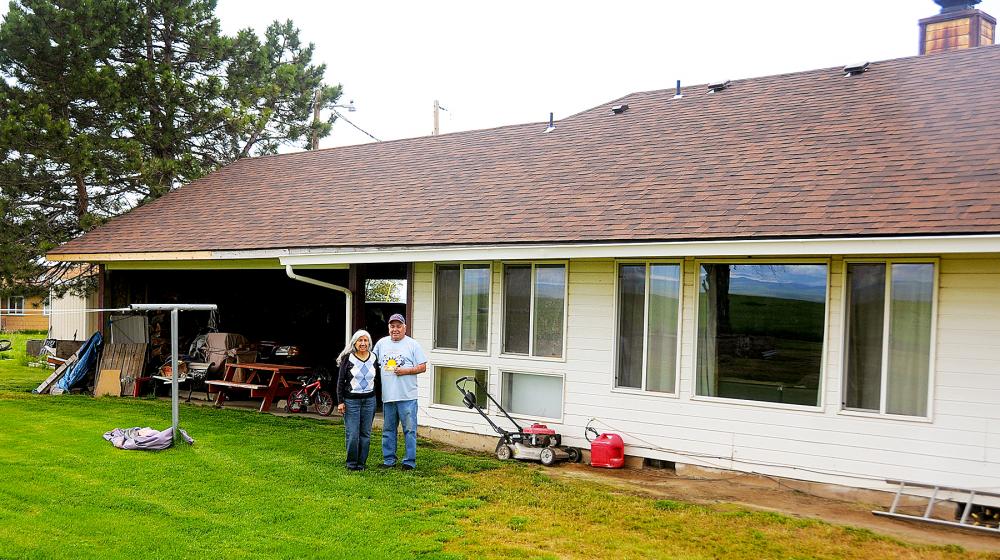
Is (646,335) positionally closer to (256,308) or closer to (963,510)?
(963,510)

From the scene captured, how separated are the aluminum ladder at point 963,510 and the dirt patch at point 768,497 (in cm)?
7

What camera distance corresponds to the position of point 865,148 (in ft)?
33.3

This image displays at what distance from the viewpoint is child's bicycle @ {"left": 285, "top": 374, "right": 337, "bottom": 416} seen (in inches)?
560

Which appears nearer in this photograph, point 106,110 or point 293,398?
point 293,398

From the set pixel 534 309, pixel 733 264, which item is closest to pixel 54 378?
pixel 534 309

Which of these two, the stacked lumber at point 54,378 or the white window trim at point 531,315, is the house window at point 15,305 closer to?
the stacked lumber at point 54,378

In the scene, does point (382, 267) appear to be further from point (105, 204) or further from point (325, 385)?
point (105, 204)

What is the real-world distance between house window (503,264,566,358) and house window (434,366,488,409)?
60cm

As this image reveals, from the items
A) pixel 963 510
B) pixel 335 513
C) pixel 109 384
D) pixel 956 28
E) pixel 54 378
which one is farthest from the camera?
pixel 54 378

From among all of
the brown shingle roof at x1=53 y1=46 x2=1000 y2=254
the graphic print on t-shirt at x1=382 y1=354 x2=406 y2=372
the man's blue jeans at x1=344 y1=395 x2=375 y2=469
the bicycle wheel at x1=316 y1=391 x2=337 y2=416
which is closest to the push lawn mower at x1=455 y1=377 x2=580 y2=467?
the graphic print on t-shirt at x1=382 y1=354 x2=406 y2=372

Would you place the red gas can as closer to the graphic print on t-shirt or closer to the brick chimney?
the graphic print on t-shirt

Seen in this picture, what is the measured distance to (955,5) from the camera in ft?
42.7

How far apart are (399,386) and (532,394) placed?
80.5 inches

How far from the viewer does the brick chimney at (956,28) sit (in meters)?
12.8
